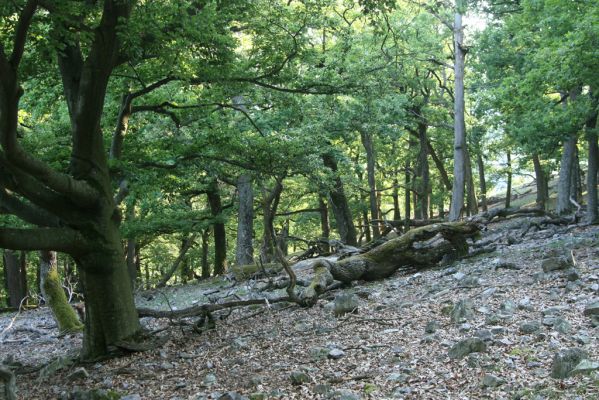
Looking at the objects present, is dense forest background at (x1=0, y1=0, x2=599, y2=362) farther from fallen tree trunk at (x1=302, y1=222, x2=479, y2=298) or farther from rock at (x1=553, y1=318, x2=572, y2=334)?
rock at (x1=553, y1=318, x2=572, y2=334)

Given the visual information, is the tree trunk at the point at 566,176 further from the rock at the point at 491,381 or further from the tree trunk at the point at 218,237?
the rock at the point at 491,381

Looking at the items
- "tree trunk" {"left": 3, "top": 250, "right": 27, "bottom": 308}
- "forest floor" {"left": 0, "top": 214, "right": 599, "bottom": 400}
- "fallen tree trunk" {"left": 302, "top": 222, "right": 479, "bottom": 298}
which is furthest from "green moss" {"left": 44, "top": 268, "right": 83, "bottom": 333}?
"tree trunk" {"left": 3, "top": 250, "right": 27, "bottom": 308}

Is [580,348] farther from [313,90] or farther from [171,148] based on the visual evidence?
[171,148]

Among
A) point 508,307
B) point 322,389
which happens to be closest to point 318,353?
point 322,389

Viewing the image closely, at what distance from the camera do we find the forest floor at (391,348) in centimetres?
431

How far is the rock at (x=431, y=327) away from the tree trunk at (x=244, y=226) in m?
11.3

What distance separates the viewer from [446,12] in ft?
60.4

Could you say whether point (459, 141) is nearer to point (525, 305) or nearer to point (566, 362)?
point (525, 305)

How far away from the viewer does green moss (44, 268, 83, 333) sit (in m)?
10.4

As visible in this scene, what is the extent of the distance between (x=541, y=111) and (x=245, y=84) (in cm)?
752

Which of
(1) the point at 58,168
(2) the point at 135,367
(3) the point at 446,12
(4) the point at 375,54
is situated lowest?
(2) the point at 135,367

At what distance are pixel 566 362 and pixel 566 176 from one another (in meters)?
14.6

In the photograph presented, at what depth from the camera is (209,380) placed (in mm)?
5406

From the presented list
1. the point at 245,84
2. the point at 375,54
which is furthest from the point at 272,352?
the point at 375,54
